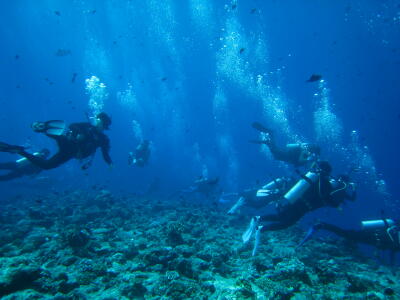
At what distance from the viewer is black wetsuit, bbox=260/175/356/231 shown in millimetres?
7789

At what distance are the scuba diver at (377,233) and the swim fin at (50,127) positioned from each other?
761 centimetres

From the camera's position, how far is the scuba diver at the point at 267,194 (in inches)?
432

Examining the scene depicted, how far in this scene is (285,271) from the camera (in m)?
5.27

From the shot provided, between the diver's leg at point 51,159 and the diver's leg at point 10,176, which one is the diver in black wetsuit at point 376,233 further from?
the diver's leg at point 10,176

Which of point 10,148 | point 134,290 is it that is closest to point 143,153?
point 10,148

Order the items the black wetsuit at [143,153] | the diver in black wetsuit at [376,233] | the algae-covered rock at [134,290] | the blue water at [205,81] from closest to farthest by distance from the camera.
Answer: the algae-covered rock at [134,290] → the diver in black wetsuit at [376,233] → the black wetsuit at [143,153] → the blue water at [205,81]

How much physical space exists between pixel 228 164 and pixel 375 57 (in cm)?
5444

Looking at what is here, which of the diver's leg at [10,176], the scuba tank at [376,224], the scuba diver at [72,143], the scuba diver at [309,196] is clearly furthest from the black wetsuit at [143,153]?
the scuba tank at [376,224]

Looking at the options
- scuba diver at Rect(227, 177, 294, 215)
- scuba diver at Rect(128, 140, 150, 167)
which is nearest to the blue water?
scuba diver at Rect(128, 140, 150, 167)

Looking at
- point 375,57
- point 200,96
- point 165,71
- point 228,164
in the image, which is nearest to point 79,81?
point 165,71

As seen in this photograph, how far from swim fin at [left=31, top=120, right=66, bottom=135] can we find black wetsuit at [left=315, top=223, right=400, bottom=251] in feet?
25.5

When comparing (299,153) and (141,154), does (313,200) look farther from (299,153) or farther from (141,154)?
(141,154)

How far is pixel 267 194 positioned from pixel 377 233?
3823mm

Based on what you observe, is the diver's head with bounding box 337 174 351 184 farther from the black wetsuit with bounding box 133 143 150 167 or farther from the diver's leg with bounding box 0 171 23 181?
the black wetsuit with bounding box 133 143 150 167
